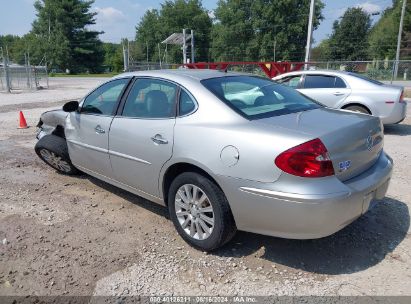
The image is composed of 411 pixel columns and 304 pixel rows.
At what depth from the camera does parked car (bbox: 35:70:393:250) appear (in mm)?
2861

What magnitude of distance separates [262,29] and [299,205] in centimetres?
7006

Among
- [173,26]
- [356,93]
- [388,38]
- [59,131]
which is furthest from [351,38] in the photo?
[59,131]

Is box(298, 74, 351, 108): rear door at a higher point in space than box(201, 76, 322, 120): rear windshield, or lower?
lower

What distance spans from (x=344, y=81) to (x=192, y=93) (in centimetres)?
621

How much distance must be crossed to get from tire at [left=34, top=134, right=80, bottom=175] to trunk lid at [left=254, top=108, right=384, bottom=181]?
10.5 ft

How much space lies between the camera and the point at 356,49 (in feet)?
225

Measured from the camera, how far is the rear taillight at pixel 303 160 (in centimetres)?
283

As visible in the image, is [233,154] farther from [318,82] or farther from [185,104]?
[318,82]

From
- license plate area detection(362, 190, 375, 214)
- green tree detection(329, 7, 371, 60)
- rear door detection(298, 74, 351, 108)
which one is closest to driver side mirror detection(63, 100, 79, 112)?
license plate area detection(362, 190, 375, 214)

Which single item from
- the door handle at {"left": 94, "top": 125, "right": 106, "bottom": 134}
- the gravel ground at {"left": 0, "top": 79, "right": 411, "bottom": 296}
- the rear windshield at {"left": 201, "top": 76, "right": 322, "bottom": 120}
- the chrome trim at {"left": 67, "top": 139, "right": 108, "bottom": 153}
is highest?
the rear windshield at {"left": 201, "top": 76, "right": 322, "bottom": 120}

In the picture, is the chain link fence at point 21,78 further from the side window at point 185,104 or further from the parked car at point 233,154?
the side window at point 185,104

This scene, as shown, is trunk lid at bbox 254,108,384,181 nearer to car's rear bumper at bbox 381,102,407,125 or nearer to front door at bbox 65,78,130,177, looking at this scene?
front door at bbox 65,78,130,177

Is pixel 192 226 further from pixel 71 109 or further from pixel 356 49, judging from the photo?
pixel 356 49

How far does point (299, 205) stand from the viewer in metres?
2.81
